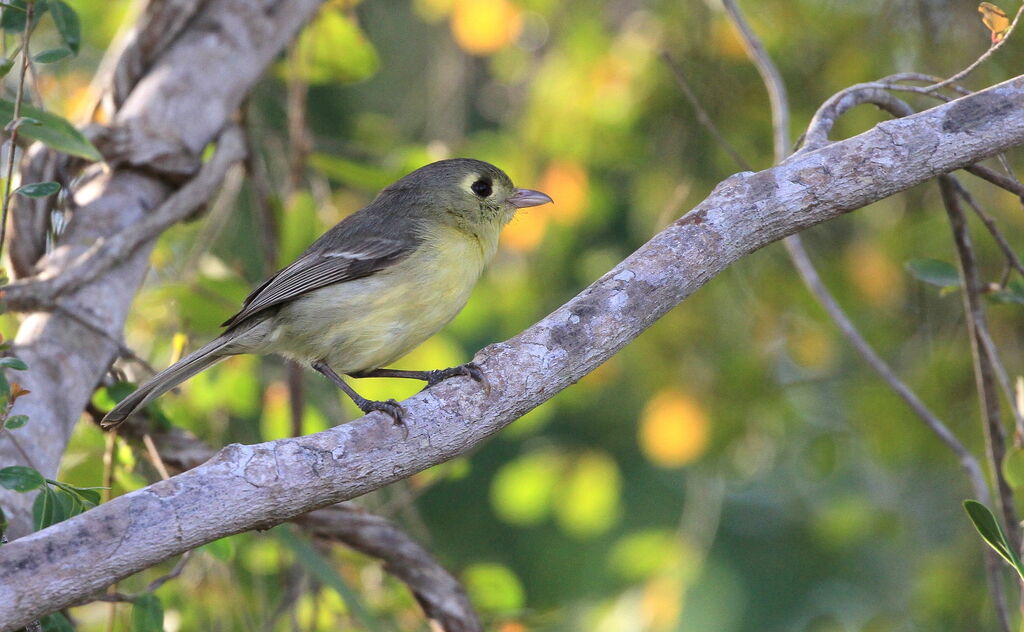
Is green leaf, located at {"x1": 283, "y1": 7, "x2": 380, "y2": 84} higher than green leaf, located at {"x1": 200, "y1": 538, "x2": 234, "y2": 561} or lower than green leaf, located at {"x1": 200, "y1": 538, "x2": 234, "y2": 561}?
higher

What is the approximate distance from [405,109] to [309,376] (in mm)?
2979

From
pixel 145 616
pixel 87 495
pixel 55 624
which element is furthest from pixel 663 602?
pixel 87 495

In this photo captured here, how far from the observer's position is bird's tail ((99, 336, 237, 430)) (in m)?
2.64

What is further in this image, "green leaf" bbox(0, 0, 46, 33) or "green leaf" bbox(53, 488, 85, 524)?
"green leaf" bbox(0, 0, 46, 33)

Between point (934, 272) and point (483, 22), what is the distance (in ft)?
9.02

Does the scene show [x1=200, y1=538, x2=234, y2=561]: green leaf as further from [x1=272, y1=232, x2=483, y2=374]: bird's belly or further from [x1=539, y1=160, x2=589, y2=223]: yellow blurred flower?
[x1=539, y1=160, x2=589, y2=223]: yellow blurred flower

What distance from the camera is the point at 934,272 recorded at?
9.25 feet

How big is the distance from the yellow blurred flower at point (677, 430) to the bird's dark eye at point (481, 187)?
5.28ft

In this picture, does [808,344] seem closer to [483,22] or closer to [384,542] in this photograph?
[483,22]

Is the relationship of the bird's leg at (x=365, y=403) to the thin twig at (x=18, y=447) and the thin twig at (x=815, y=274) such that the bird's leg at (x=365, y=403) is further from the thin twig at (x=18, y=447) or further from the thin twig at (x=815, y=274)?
the thin twig at (x=815, y=274)

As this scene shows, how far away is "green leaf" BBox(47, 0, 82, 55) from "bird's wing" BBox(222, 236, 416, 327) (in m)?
0.90

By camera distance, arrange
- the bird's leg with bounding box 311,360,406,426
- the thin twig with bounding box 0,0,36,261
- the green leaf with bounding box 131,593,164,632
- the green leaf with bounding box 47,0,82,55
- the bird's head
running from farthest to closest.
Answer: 1. the bird's head
2. the green leaf with bounding box 47,0,82,55
3. the green leaf with bounding box 131,593,164,632
4. the thin twig with bounding box 0,0,36,261
5. the bird's leg with bounding box 311,360,406,426

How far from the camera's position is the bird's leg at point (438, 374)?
2020 millimetres

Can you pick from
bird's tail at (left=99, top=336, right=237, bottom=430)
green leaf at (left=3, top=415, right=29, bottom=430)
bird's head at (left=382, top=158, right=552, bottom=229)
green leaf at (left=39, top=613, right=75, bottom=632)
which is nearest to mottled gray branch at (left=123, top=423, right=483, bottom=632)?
bird's tail at (left=99, top=336, right=237, bottom=430)
